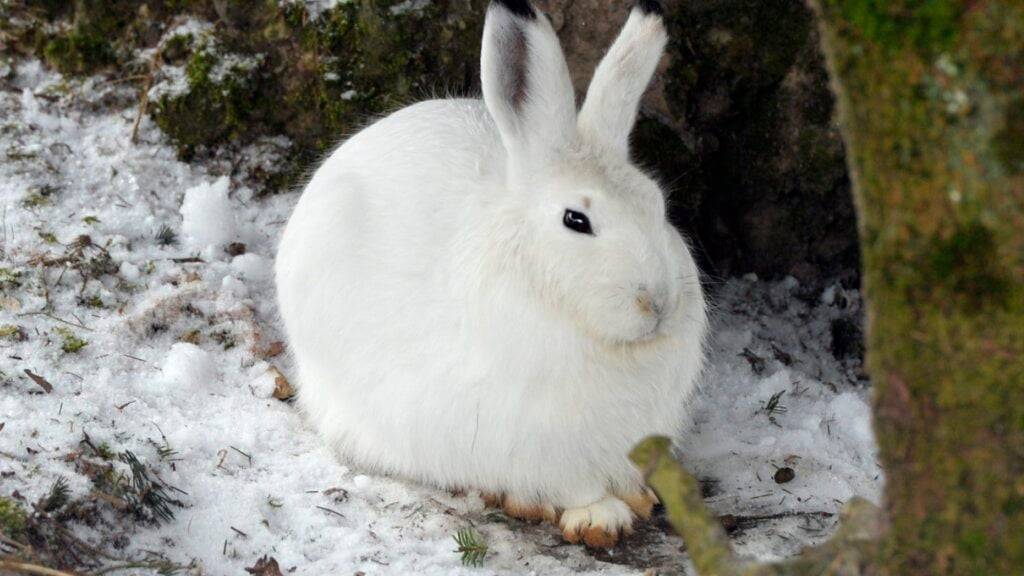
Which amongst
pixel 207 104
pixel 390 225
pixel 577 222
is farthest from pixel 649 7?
pixel 207 104

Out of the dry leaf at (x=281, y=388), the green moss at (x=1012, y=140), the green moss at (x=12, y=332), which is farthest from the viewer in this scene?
the dry leaf at (x=281, y=388)

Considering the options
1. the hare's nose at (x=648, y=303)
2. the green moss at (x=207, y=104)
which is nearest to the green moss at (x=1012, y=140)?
the hare's nose at (x=648, y=303)

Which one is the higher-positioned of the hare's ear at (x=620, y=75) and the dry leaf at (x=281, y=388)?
the hare's ear at (x=620, y=75)

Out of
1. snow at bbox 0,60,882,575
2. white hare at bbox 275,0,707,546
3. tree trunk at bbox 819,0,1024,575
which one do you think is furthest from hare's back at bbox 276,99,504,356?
tree trunk at bbox 819,0,1024,575

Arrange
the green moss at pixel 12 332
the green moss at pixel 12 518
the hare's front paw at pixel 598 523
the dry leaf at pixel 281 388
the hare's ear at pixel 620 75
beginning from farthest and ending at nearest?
the dry leaf at pixel 281 388, the green moss at pixel 12 332, the hare's front paw at pixel 598 523, the hare's ear at pixel 620 75, the green moss at pixel 12 518

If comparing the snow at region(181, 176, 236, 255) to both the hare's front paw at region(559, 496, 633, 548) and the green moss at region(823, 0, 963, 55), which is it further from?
the green moss at region(823, 0, 963, 55)

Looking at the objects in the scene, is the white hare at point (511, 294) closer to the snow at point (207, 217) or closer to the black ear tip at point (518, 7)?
the black ear tip at point (518, 7)
